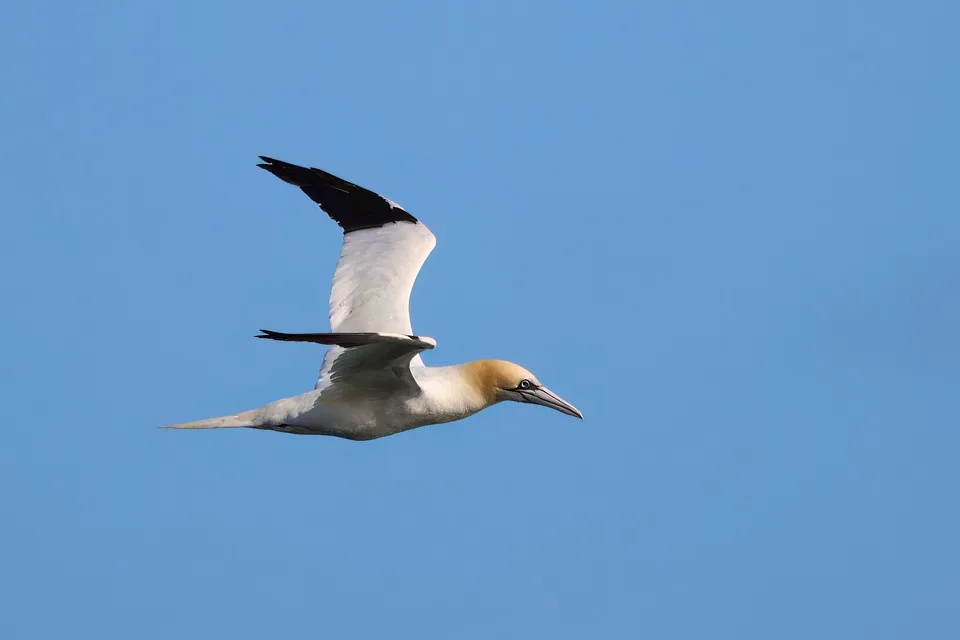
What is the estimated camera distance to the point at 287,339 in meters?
10.6

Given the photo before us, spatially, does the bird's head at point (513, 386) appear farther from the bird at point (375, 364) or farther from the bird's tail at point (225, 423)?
the bird's tail at point (225, 423)

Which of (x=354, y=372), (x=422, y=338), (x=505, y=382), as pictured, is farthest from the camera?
(x=505, y=382)

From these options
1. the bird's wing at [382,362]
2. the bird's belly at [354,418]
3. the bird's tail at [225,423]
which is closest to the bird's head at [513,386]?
the bird's belly at [354,418]

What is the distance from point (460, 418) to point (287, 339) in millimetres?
3633

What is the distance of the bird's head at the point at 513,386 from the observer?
14.0m

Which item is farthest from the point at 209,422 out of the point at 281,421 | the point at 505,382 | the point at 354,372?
the point at 505,382

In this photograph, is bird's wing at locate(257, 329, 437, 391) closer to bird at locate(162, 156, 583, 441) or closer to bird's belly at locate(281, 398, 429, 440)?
bird at locate(162, 156, 583, 441)

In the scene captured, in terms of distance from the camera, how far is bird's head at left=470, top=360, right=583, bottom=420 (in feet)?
45.8

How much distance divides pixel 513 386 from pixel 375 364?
1769 millimetres

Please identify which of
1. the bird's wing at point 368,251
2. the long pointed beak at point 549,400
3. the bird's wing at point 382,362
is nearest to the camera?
the bird's wing at point 382,362

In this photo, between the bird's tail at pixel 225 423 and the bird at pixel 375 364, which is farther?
the bird's tail at pixel 225 423

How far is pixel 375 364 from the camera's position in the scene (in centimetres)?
1291

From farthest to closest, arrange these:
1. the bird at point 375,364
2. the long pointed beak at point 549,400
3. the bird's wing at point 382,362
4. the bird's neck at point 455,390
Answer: the long pointed beak at point 549,400, the bird's neck at point 455,390, the bird at point 375,364, the bird's wing at point 382,362

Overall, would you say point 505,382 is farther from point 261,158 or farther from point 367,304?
point 261,158
